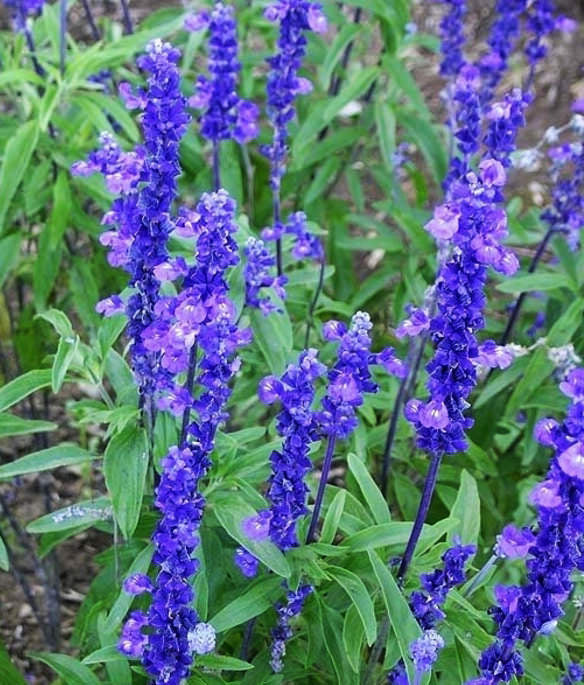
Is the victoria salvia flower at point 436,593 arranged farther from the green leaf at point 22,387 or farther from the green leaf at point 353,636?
the green leaf at point 22,387

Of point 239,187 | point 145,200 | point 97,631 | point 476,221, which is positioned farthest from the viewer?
point 239,187

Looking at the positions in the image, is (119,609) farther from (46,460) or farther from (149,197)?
(149,197)

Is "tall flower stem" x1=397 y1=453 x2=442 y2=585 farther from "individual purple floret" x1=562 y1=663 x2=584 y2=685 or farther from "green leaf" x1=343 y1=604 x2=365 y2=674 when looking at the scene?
"individual purple floret" x1=562 y1=663 x2=584 y2=685

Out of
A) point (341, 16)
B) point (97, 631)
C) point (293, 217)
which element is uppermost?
point (341, 16)

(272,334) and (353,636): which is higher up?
(272,334)

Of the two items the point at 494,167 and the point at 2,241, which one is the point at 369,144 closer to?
the point at 2,241

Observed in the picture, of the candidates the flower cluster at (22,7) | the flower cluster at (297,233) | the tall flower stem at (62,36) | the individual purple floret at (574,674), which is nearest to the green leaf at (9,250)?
the tall flower stem at (62,36)

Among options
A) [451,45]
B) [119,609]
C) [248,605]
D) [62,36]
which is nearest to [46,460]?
[119,609]

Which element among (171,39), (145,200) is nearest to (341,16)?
(171,39)

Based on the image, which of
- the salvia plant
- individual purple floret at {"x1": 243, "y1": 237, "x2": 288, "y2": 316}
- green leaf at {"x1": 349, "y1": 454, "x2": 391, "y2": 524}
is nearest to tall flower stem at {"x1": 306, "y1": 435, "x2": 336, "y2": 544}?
the salvia plant
